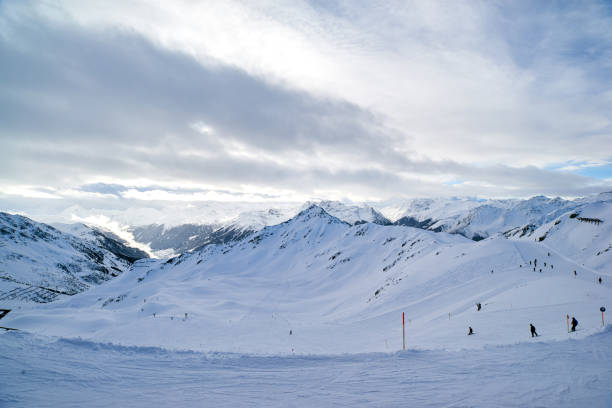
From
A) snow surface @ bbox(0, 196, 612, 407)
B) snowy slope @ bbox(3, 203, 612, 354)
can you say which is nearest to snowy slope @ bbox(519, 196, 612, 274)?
snowy slope @ bbox(3, 203, 612, 354)

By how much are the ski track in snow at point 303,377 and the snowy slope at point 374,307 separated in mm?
3359

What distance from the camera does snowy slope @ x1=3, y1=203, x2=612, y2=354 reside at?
27.6 meters

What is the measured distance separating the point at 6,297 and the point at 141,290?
136 feet

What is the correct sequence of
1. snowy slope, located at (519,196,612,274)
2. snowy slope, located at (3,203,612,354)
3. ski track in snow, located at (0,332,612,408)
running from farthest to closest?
snowy slope, located at (519,196,612,274), snowy slope, located at (3,203,612,354), ski track in snow, located at (0,332,612,408)

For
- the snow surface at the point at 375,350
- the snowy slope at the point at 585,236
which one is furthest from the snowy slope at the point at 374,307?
the snowy slope at the point at 585,236

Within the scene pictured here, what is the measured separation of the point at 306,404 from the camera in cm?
1296

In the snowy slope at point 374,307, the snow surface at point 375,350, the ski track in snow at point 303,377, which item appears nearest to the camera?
the ski track in snow at point 303,377

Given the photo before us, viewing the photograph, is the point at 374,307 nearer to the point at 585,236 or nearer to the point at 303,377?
the point at 303,377

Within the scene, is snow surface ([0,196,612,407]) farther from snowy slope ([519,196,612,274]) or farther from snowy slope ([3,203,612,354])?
snowy slope ([519,196,612,274])

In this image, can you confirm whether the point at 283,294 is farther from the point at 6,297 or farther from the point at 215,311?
the point at 6,297

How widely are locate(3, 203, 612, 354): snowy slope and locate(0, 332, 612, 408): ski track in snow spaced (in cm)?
336

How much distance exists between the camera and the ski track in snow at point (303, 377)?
13.1 meters

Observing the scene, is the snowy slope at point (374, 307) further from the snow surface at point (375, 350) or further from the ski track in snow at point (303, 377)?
the ski track in snow at point (303, 377)

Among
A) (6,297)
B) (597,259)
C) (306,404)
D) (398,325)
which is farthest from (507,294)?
(6,297)
